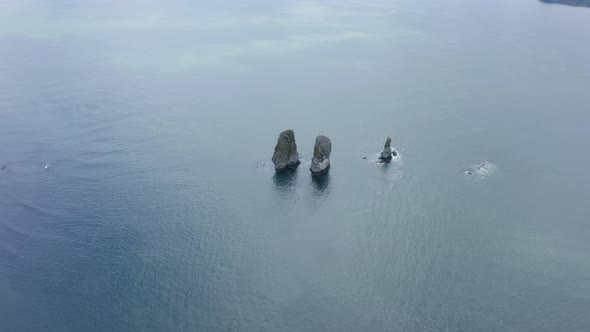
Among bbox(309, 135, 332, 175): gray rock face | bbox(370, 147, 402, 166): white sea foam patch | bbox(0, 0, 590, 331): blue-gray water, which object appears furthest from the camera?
bbox(370, 147, 402, 166): white sea foam patch

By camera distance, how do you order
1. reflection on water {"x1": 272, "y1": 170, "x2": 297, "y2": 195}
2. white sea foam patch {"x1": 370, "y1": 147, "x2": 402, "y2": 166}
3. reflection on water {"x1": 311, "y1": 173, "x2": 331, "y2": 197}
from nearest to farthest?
reflection on water {"x1": 311, "y1": 173, "x2": 331, "y2": 197}
reflection on water {"x1": 272, "y1": 170, "x2": 297, "y2": 195}
white sea foam patch {"x1": 370, "y1": 147, "x2": 402, "y2": 166}

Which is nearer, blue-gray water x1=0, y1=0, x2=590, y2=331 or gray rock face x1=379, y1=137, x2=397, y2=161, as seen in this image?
blue-gray water x1=0, y1=0, x2=590, y2=331

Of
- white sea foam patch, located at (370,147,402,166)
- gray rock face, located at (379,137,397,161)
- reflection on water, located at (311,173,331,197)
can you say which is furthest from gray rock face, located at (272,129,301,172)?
gray rock face, located at (379,137,397,161)

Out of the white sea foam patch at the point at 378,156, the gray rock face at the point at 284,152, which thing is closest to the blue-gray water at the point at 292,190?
the white sea foam patch at the point at 378,156

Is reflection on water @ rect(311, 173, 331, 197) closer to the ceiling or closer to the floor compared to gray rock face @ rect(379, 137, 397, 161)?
closer to the floor

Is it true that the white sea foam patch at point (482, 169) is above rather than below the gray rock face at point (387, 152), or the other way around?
below

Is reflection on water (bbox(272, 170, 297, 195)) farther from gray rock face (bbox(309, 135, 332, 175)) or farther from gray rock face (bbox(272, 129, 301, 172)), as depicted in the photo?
gray rock face (bbox(309, 135, 332, 175))

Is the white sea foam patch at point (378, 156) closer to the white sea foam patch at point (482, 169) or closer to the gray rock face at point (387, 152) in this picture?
the gray rock face at point (387, 152)
